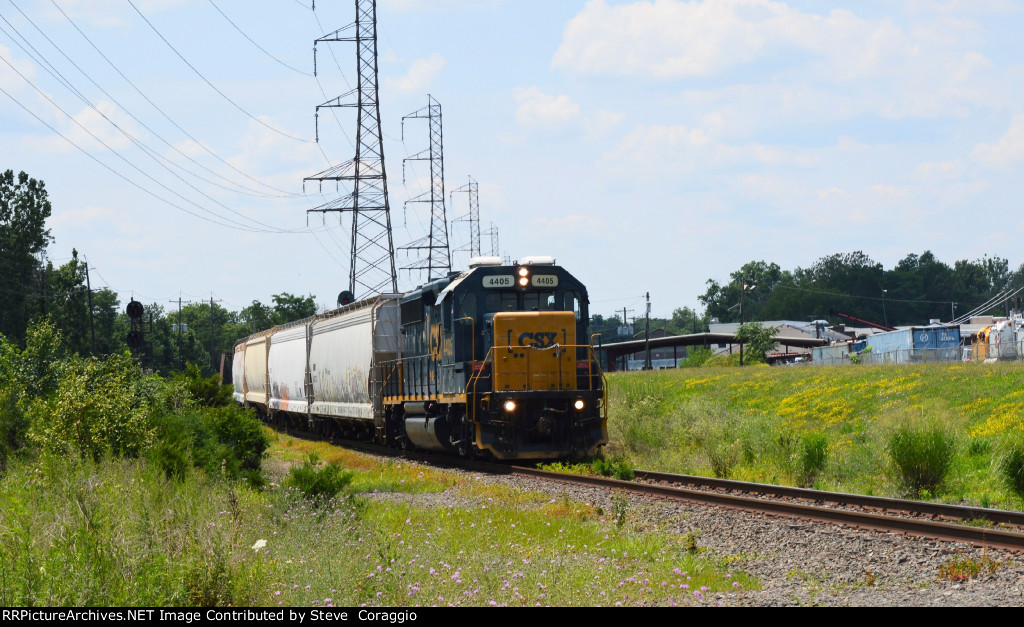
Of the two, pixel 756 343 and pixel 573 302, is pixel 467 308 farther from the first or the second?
pixel 756 343

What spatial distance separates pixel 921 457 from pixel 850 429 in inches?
537

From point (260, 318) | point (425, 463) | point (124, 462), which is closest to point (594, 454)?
point (425, 463)

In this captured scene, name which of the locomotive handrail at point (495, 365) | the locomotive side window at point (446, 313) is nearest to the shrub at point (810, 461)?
the locomotive handrail at point (495, 365)

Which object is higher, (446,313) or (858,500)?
(446,313)

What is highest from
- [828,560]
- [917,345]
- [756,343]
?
[756,343]

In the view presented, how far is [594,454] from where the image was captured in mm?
21141

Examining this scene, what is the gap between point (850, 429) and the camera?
27734mm

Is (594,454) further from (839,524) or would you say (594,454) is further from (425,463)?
(839,524)

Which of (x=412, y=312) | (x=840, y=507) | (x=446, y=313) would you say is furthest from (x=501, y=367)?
(x=840, y=507)

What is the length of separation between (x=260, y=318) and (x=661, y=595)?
109001 millimetres

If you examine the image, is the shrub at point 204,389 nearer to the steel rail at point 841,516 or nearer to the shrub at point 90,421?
the shrub at point 90,421

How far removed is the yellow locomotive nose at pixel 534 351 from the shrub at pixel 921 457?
6773mm

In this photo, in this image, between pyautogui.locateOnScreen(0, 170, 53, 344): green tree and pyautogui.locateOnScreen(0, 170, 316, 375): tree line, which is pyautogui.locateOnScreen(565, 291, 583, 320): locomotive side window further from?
pyautogui.locateOnScreen(0, 170, 53, 344): green tree

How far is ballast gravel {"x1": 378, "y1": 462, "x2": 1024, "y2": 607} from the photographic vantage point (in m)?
7.66
